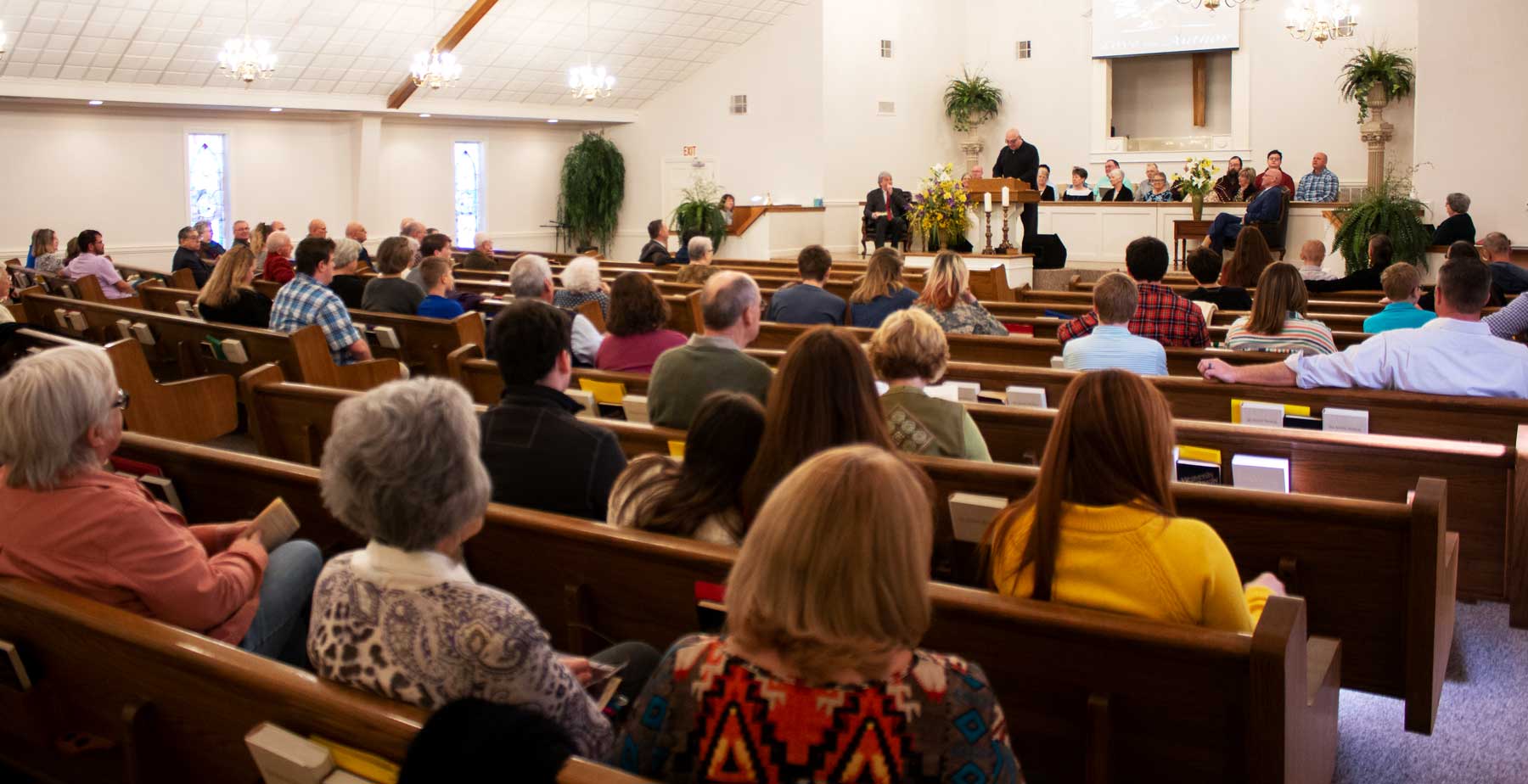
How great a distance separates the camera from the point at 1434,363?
393cm

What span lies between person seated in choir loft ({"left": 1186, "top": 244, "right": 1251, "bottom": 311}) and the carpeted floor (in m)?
3.08

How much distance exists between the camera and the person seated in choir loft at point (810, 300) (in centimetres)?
633

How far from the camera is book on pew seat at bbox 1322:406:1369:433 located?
3666 millimetres

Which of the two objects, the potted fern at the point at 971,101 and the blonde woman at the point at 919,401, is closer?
the blonde woman at the point at 919,401

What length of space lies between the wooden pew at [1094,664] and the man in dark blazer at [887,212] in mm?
12113

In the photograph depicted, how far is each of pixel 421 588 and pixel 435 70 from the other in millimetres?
12259

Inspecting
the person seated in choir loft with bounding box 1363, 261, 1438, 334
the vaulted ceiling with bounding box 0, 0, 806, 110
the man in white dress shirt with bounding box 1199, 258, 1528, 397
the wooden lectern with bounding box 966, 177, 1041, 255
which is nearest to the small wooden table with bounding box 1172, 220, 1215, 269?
the wooden lectern with bounding box 966, 177, 1041, 255

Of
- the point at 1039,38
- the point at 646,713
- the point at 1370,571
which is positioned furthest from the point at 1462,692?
the point at 1039,38

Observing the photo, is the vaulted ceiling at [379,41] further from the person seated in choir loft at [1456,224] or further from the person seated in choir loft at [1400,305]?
the person seated in choir loft at [1400,305]

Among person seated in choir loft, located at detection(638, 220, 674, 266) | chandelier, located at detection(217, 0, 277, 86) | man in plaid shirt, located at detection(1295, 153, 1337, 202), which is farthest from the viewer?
man in plaid shirt, located at detection(1295, 153, 1337, 202)

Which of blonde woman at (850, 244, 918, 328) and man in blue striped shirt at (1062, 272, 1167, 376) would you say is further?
blonde woman at (850, 244, 918, 328)

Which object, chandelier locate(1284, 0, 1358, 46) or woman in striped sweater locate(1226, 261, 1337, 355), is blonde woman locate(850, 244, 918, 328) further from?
chandelier locate(1284, 0, 1358, 46)

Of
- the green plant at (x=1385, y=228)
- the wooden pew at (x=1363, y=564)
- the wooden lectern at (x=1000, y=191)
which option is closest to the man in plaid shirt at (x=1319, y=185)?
the green plant at (x=1385, y=228)

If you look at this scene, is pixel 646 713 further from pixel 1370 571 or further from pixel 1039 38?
pixel 1039 38
